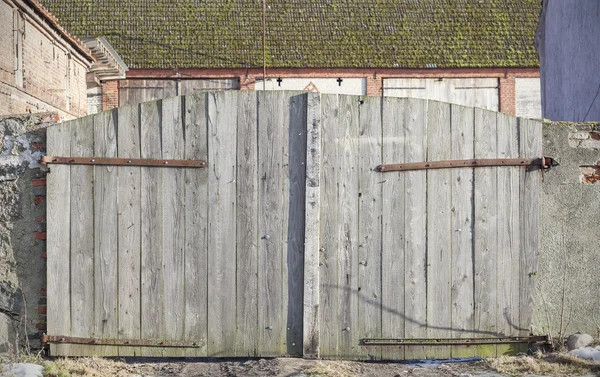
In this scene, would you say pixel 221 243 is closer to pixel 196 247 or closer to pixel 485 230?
pixel 196 247

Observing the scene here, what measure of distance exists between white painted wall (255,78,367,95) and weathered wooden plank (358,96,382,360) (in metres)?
16.1

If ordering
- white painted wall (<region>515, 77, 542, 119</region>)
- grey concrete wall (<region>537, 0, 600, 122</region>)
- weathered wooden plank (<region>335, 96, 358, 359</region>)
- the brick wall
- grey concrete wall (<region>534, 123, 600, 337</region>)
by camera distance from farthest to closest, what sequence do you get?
white painted wall (<region>515, 77, 542, 119</region>), the brick wall, grey concrete wall (<region>537, 0, 600, 122</region>), grey concrete wall (<region>534, 123, 600, 337</region>), weathered wooden plank (<region>335, 96, 358, 359</region>)

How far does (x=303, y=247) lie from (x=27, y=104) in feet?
33.1

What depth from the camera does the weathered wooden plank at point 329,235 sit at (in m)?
5.90

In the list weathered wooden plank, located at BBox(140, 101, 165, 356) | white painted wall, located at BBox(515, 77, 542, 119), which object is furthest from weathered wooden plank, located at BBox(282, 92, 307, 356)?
white painted wall, located at BBox(515, 77, 542, 119)

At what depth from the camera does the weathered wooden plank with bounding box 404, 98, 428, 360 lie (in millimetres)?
5957

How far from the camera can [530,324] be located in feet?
19.8

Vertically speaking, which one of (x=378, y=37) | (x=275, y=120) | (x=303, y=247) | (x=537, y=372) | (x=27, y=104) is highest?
(x=378, y=37)

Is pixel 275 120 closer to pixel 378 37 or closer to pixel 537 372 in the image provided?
pixel 537 372

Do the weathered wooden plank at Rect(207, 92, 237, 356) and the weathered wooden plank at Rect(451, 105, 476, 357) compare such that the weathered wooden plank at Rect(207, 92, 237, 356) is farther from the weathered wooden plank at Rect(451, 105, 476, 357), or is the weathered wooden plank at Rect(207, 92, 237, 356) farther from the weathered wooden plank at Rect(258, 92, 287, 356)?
the weathered wooden plank at Rect(451, 105, 476, 357)

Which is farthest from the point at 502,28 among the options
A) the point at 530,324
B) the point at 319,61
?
the point at 530,324

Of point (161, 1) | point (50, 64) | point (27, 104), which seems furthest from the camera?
point (161, 1)

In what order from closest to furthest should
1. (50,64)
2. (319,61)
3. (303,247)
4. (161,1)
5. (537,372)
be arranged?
(537,372), (303,247), (50,64), (319,61), (161,1)

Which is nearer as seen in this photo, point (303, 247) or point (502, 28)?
point (303, 247)
